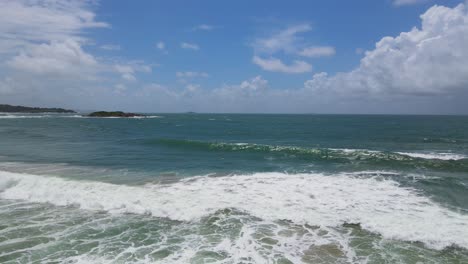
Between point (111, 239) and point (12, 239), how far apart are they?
2.81m

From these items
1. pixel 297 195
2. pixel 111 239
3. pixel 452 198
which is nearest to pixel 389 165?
pixel 452 198

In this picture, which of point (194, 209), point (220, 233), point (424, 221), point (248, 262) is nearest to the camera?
point (248, 262)

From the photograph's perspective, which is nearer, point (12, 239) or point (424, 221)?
point (12, 239)

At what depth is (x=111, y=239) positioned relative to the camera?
8.76 meters

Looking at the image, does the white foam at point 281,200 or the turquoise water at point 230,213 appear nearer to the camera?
the turquoise water at point 230,213

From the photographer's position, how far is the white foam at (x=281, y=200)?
1000 cm

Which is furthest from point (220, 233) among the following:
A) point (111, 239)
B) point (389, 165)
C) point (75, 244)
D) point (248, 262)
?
point (389, 165)

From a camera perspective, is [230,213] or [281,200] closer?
[230,213]

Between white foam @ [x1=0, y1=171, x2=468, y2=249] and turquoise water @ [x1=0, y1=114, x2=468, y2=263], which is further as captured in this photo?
white foam @ [x1=0, y1=171, x2=468, y2=249]

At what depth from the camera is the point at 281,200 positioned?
12.6 m

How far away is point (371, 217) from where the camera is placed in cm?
1070

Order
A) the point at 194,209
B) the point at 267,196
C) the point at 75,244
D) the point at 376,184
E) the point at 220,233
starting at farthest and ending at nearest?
the point at 376,184 → the point at 267,196 → the point at 194,209 → the point at 220,233 → the point at 75,244

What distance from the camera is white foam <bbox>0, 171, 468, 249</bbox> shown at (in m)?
10.0

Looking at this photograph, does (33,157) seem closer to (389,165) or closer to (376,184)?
(376,184)
